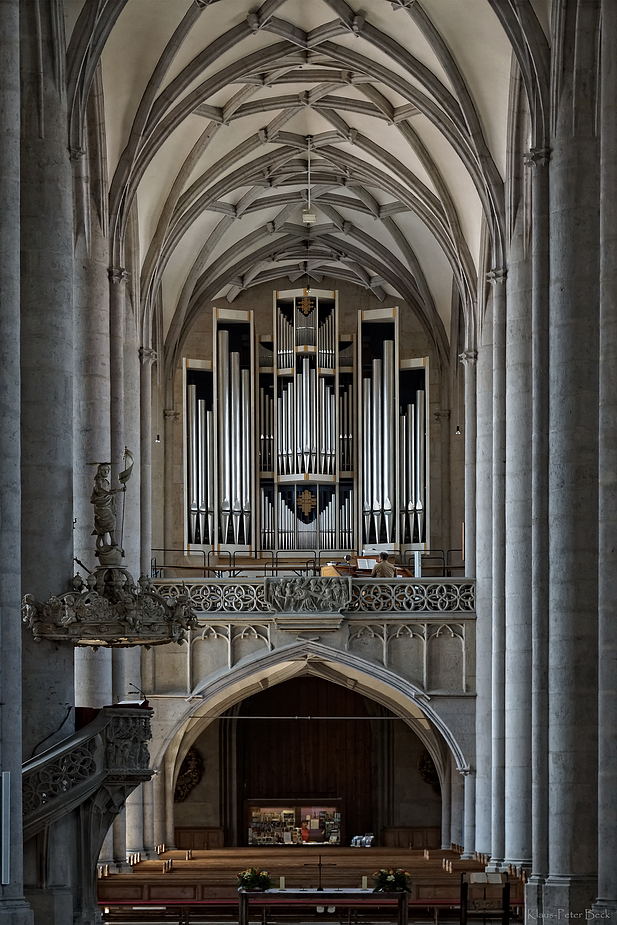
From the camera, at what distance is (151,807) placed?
26.1m

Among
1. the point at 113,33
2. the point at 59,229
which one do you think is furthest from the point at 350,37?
the point at 59,229

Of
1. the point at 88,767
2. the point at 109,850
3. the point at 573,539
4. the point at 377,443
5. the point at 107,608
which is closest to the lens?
the point at 88,767

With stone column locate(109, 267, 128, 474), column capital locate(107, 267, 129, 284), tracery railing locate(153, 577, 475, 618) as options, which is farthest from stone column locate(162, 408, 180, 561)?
column capital locate(107, 267, 129, 284)

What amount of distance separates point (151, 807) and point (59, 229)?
12.4 metres

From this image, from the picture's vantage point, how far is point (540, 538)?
17.8m

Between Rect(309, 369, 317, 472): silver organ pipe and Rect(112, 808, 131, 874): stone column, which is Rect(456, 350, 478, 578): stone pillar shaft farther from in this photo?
Rect(112, 808, 131, 874): stone column

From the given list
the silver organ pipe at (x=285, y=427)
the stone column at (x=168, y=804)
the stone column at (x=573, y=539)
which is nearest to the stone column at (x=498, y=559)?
the stone column at (x=573, y=539)

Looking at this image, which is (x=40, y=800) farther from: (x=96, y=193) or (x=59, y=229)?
(x=96, y=193)

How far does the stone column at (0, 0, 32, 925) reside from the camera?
1245 centimetres

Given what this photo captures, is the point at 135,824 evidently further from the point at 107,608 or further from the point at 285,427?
the point at 107,608

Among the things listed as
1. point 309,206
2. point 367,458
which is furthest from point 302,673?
point 309,206

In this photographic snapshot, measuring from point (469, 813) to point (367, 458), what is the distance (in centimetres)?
858

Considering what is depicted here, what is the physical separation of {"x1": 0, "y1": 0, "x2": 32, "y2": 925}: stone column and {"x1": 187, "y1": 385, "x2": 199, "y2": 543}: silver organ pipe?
18.4 meters

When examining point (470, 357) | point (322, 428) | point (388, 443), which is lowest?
point (388, 443)
